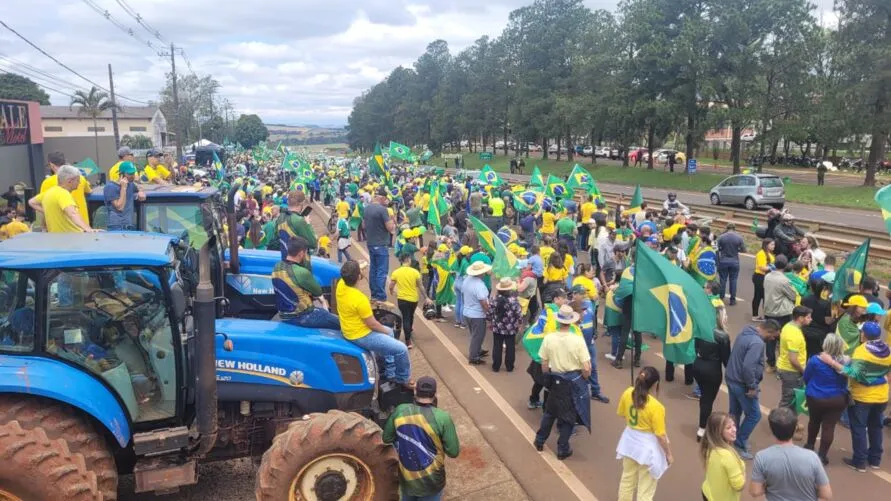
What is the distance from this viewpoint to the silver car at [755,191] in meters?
26.4

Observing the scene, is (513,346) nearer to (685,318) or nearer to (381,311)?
A: (381,311)

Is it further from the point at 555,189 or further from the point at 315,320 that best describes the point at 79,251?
the point at 555,189

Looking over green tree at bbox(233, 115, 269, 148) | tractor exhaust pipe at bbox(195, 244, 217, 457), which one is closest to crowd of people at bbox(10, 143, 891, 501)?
tractor exhaust pipe at bbox(195, 244, 217, 457)

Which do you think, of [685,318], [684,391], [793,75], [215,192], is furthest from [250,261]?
[793,75]

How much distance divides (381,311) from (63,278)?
3624 millimetres

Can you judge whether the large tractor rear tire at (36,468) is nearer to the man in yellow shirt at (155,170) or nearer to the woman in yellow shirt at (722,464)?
the woman in yellow shirt at (722,464)

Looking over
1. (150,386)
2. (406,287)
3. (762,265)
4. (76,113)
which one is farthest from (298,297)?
(76,113)

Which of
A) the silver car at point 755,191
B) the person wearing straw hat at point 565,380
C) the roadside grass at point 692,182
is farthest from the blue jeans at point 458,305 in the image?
the roadside grass at point 692,182

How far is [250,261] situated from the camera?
795 centimetres

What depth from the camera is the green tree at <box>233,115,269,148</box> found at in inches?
4828

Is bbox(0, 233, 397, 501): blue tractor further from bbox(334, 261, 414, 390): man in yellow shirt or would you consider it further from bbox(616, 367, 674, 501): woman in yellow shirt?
bbox(616, 367, 674, 501): woman in yellow shirt

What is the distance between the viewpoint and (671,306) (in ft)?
21.0

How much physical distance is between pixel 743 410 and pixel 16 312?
643cm

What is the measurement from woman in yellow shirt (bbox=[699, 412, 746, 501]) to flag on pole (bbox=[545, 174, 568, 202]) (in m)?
14.9
